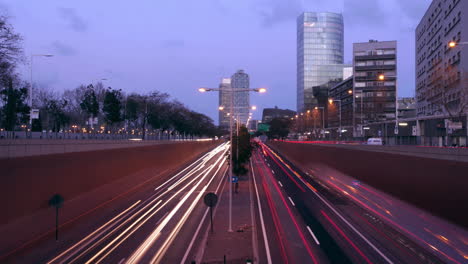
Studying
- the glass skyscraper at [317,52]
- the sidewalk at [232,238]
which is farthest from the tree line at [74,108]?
the glass skyscraper at [317,52]

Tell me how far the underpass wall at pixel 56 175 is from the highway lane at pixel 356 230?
1652 cm

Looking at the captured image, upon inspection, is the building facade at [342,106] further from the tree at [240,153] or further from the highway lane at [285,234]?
the highway lane at [285,234]

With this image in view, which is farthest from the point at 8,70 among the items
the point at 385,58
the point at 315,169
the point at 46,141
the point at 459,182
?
the point at 385,58

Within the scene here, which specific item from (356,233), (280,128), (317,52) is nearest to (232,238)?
(356,233)

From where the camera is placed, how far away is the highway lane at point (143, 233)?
1703cm

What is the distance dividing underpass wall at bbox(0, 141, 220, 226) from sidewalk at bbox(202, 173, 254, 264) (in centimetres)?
1047

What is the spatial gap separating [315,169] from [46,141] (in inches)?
1613

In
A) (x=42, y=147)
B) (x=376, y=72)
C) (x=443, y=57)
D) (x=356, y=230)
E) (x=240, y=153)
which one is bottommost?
(x=356, y=230)

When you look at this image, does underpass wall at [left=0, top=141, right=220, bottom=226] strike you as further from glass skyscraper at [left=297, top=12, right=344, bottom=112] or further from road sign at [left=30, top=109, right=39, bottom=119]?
glass skyscraper at [left=297, top=12, right=344, bottom=112]

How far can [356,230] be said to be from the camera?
21984mm

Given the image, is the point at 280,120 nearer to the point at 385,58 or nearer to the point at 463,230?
the point at 385,58

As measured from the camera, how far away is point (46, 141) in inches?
992

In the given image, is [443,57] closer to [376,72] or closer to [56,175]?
[376,72]

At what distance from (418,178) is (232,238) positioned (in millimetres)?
14534
